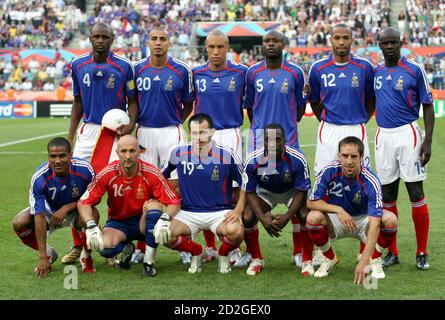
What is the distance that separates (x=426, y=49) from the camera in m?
31.8

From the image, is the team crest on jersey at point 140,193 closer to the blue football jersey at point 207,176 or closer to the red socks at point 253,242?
the blue football jersey at point 207,176

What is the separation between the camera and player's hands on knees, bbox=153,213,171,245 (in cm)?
659

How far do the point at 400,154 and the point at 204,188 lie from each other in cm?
182

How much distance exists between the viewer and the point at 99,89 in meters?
7.78

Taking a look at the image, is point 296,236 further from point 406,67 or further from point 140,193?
point 406,67

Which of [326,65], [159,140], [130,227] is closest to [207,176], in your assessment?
[130,227]

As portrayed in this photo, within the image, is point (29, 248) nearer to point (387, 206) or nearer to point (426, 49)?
point (387, 206)

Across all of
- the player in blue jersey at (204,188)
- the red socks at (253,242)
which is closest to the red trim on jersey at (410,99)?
the player in blue jersey at (204,188)

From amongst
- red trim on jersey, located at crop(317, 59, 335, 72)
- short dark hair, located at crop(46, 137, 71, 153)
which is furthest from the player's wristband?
red trim on jersey, located at crop(317, 59, 335, 72)

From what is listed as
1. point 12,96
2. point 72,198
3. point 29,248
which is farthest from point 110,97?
point 12,96

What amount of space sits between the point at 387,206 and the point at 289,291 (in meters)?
1.64

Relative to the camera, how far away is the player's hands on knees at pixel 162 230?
6.59 meters

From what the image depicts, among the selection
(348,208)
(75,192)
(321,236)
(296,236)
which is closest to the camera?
(321,236)

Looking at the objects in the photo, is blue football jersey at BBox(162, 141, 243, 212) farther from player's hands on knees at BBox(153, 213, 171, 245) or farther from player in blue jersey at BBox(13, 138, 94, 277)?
player in blue jersey at BBox(13, 138, 94, 277)
